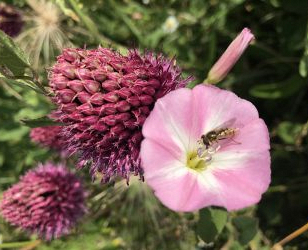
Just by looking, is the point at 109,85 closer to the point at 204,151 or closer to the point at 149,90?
the point at 149,90

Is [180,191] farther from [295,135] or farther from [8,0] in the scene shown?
[8,0]

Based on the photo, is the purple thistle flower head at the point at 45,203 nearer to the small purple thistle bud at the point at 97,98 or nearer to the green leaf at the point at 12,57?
the green leaf at the point at 12,57

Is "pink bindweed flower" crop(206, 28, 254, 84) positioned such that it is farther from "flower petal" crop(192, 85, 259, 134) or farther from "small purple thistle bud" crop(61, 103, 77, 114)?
"small purple thistle bud" crop(61, 103, 77, 114)

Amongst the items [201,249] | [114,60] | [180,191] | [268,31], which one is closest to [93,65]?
[114,60]

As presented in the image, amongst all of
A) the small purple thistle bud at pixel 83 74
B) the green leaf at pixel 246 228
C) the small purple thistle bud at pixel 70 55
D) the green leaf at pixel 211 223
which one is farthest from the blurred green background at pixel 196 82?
the small purple thistle bud at pixel 83 74

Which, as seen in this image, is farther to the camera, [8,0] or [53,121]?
[8,0]

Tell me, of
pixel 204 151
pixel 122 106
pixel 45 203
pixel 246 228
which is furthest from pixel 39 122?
pixel 246 228
